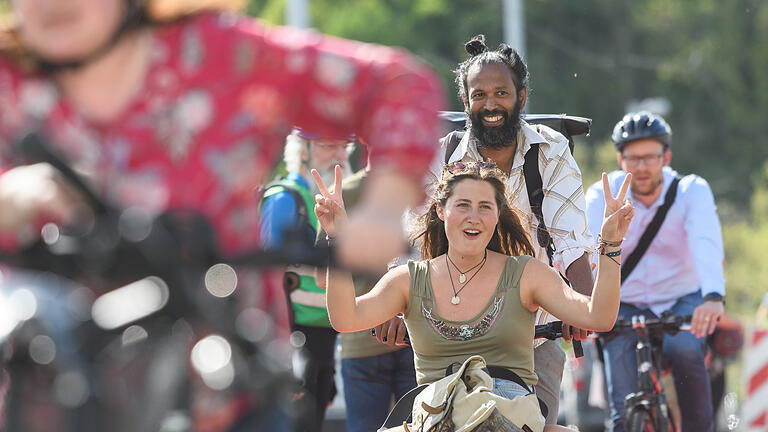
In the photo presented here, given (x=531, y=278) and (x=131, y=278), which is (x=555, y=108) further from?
(x=131, y=278)

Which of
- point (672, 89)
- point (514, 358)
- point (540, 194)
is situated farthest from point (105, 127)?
point (672, 89)

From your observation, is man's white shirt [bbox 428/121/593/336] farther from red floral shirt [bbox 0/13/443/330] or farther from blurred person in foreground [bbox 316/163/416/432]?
red floral shirt [bbox 0/13/443/330]

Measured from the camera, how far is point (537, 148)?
6125 mm

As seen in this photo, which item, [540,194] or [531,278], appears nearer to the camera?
[531,278]

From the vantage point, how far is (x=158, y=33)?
2.66 metres

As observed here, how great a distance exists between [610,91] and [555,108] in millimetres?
3437

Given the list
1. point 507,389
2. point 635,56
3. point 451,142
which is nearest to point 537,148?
point 451,142

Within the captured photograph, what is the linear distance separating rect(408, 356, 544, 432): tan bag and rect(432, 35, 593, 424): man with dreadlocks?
0.84 metres

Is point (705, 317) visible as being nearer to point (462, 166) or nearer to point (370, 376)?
point (370, 376)

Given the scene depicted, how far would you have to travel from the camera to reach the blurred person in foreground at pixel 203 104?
101 inches

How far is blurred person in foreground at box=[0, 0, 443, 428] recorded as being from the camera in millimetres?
2562

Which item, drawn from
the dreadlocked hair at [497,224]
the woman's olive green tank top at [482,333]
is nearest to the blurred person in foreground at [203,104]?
the woman's olive green tank top at [482,333]

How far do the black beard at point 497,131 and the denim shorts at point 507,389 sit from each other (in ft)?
4.35

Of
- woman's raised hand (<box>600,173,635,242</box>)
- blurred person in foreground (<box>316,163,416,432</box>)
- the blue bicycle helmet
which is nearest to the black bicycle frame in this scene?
the blue bicycle helmet
